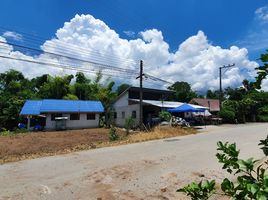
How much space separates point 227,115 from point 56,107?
23396mm

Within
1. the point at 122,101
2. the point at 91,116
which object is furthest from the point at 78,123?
the point at 122,101

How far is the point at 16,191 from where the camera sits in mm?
6852

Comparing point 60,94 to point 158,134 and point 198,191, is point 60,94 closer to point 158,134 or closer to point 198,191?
point 158,134

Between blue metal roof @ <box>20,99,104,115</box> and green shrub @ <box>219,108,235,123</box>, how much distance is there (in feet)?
57.4

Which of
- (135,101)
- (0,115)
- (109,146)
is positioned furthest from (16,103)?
(109,146)

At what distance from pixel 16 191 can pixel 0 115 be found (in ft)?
92.1

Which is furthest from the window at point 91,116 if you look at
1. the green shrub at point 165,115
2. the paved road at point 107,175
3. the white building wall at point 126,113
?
the paved road at point 107,175

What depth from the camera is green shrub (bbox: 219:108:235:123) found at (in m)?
35.2

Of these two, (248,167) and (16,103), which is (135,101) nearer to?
(16,103)

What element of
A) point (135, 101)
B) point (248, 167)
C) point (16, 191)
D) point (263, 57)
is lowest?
point (16, 191)

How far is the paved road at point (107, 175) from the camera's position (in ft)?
21.5

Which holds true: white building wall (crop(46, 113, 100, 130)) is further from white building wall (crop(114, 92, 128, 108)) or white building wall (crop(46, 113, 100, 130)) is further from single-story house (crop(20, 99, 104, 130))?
white building wall (crop(114, 92, 128, 108))

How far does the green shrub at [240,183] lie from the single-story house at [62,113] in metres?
28.1

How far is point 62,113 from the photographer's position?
29531 mm
